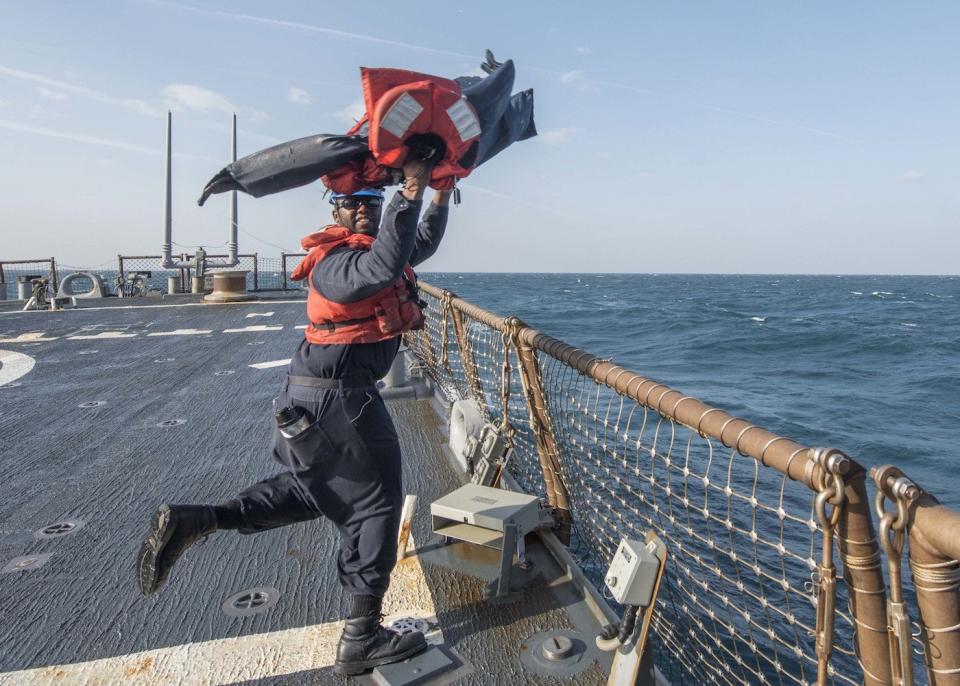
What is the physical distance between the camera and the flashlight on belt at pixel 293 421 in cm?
238

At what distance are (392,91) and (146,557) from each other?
6.21 feet

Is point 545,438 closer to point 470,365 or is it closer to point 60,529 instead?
point 470,365

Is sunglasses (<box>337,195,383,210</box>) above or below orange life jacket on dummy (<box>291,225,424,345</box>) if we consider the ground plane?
above

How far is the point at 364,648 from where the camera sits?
94.3 inches

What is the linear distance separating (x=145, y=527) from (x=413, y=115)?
2.89 metres

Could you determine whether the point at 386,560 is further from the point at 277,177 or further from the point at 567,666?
the point at 277,177

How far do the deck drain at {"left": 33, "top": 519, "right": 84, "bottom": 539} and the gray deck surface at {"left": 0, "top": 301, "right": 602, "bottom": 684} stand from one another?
0.06m

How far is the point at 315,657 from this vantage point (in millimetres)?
2508

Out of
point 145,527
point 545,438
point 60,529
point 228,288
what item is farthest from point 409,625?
point 228,288

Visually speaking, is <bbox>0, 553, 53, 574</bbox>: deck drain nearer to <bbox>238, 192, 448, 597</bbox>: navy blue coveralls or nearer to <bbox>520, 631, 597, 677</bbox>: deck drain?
<bbox>238, 192, 448, 597</bbox>: navy blue coveralls

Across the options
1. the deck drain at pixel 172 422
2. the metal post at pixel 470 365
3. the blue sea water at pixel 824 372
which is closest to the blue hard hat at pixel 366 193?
the metal post at pixel 470 365

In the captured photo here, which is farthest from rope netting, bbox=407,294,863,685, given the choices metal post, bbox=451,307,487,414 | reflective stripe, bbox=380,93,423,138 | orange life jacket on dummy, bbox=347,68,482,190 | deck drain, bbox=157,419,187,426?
deck drain, bbox=157,419,187,426

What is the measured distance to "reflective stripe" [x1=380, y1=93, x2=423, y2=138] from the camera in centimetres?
211

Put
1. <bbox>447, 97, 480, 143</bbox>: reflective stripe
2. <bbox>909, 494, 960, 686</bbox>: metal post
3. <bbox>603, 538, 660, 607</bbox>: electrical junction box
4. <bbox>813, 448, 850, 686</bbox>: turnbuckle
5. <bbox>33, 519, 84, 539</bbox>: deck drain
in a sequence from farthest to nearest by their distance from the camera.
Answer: <bbox>33, 519, 84, 539</bbox>: deck drain → <bbox>447, 97, 480, 143</bbox>: reflective stripe → <bbox>603, 538, 660, 607</bbox>: electrical junction box → <bbox>813, 448, 850, 686</bbox>: turnbuckle → <bbox>909, 494, 960, 686</bbox>: metal post
